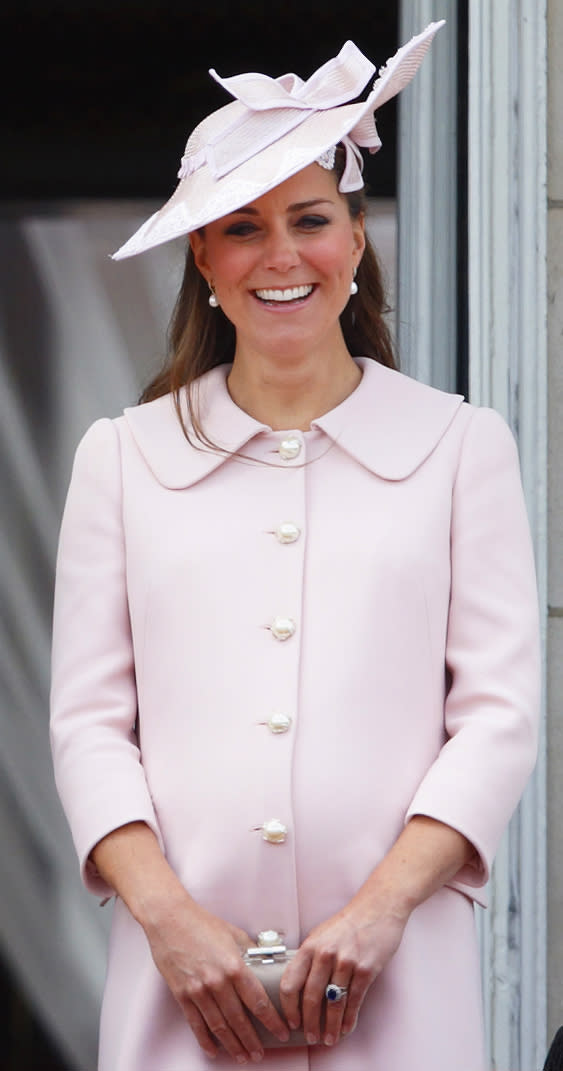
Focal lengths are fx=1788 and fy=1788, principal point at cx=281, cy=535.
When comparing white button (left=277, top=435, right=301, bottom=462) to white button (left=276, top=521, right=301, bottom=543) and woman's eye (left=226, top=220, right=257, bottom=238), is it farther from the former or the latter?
woman's eye (left=226, top=220, right=257, bottom=238)

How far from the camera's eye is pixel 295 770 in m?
1.96

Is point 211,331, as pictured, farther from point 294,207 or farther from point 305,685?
point 305,685

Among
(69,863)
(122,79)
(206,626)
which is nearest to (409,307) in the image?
(206,626)

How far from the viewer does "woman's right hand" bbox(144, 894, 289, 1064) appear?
183 cm

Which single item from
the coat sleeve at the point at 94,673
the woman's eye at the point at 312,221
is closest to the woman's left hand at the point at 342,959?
the coat sleeve at the point at 94,673

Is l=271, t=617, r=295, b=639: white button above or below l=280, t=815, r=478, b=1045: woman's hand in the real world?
above

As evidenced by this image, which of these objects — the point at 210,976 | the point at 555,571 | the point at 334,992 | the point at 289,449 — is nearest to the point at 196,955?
the point at 210,976

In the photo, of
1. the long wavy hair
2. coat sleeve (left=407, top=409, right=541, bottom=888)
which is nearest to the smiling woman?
the long wavy hair

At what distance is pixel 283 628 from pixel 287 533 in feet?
0.38

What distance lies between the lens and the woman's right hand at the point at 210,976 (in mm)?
1830

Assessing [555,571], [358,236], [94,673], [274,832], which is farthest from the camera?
[555,571]

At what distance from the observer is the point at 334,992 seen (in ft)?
6.01

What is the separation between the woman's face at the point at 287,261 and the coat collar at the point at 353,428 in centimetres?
10

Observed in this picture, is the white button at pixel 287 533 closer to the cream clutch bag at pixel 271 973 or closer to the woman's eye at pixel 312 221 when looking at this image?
the woman's eye at pixel 312 221
